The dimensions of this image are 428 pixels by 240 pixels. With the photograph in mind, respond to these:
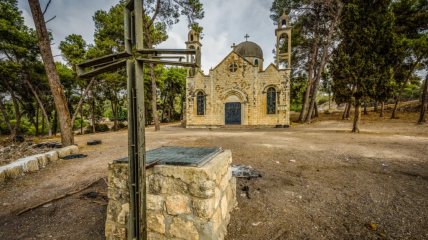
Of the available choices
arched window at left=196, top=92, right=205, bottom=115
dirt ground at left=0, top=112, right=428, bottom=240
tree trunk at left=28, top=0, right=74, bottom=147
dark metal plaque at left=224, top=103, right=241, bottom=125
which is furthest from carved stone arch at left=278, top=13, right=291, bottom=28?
tree trunk at left=28, top=0, right=74, bottom=147

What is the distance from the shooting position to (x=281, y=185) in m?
3.48

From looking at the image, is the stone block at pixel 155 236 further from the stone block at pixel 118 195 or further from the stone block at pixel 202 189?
the stone block at pixel 202 189

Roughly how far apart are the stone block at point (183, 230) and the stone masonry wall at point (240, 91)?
16443 mm

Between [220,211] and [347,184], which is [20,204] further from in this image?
[347,184]

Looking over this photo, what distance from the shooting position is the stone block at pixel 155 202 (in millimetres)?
1859

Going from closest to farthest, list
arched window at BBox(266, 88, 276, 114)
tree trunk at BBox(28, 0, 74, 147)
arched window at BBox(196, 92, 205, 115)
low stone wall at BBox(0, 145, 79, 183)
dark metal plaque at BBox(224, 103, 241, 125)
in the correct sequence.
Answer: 1. low stone wall at BBox(0, 145, 79, 183)
2. tree trunk at BBox(28, 0, 74, 147)
3. arched window at BBox(266, 88, 276, 114)
4. dark metal plaque at BBox(224, 103, 241, 125)
5. arched window at BBox(196, 92, 205, 115)

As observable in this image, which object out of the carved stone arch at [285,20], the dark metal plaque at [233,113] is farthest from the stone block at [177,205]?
the carved stone arch at [285,20]

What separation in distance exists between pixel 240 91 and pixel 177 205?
16.9m

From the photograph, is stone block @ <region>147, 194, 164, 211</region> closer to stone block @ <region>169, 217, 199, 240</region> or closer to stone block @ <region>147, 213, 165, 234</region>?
stone block @ <region>147, 213, 165, 234</region>

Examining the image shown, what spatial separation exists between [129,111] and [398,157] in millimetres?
6999

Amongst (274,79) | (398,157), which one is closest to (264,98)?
(274,79)

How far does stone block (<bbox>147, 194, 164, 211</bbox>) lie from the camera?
1859mm

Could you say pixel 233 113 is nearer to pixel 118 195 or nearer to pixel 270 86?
pixel 270 86

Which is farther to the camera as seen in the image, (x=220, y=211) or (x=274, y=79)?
(x=274, y=79)
